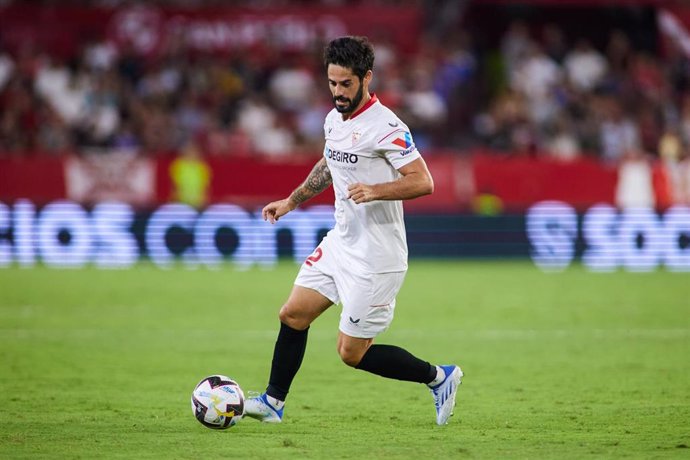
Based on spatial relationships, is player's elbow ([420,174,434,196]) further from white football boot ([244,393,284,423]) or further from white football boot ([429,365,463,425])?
white football boot ([244,393,284,423])

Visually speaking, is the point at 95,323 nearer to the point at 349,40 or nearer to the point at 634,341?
the point at 634,341

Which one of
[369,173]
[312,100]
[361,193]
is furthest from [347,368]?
[312,100]

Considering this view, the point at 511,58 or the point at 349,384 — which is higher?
the point at 511,58

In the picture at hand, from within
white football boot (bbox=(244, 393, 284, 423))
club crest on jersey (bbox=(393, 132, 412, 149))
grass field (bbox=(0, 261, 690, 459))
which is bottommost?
grass field (bbox=(0, 261, 690, 459))

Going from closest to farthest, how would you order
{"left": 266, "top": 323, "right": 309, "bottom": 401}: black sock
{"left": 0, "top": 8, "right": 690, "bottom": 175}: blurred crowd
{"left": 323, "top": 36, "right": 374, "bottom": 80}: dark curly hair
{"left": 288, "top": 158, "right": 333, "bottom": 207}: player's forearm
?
{"left": 323, "top": 36, "right": 374, "bottom": 80}: dark curly hair → {"left": 266, "top": 323, "right": 309, "bottom": 401}: black sock → {"left": 288, "top": 158, "right": 333, "bottom": 207}: player's forearm → {"left": 0, "top": 8, "right": 690, "bottom": 175}: blurred crowd

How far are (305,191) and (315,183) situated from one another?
104mm

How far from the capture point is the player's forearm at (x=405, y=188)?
21.9ft

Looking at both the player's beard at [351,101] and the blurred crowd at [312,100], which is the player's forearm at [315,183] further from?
the blurred crowd at [312,100]

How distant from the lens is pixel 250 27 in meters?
22.8

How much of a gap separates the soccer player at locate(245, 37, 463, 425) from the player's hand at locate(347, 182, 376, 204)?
0.25ft

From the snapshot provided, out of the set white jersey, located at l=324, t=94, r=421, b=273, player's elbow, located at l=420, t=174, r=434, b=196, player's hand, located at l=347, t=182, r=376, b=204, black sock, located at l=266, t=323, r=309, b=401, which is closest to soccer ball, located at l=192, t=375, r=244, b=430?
black sock, located at l=266, t=323, r=309, b=401

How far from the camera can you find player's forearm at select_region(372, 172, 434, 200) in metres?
6.66

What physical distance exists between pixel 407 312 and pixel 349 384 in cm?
443

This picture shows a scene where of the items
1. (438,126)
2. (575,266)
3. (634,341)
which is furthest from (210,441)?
(438,126)
